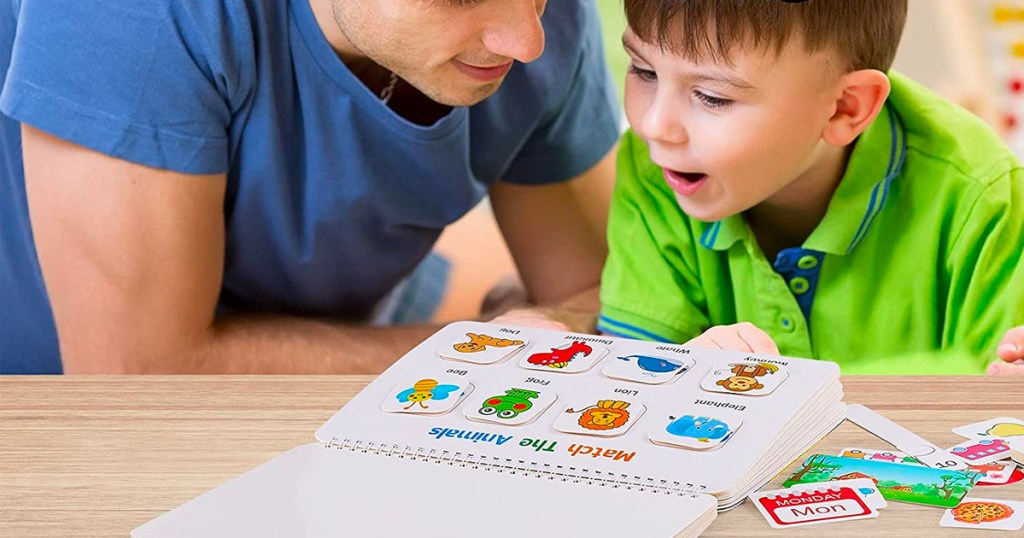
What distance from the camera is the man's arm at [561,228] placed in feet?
4.96

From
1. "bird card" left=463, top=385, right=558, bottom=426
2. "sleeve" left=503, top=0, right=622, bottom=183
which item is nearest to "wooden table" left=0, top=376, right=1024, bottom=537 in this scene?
"bird card" left=463, top=385, right=558, bottom=426

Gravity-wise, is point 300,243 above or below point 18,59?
below

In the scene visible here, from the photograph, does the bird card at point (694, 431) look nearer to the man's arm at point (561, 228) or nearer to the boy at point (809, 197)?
the boy at point (809, 197)

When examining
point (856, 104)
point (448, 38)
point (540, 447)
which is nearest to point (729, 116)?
point (856, 104)

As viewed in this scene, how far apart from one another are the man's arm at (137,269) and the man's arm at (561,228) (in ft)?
1.15

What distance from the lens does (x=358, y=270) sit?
4.48 feet

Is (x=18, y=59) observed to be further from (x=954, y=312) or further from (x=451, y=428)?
(x=954, y=312)

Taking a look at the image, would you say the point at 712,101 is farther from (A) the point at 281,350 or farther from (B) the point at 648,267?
(A) the point at 281,350

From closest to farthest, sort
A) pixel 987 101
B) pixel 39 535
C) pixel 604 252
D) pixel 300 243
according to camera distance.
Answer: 1. pixel 39 535
2. pixel 300 243
3. pixel 604 252
4. pixel 987 101

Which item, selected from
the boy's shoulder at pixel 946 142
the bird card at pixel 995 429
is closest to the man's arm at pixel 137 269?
the boy's shoulder at pixel 946 142

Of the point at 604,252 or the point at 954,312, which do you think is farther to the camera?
the point at 604,252

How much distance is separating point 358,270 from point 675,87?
19.2 inches

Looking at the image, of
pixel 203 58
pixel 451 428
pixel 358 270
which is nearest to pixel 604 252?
pixel 358 270

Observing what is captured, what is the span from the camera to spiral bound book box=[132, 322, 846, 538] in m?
0.57
